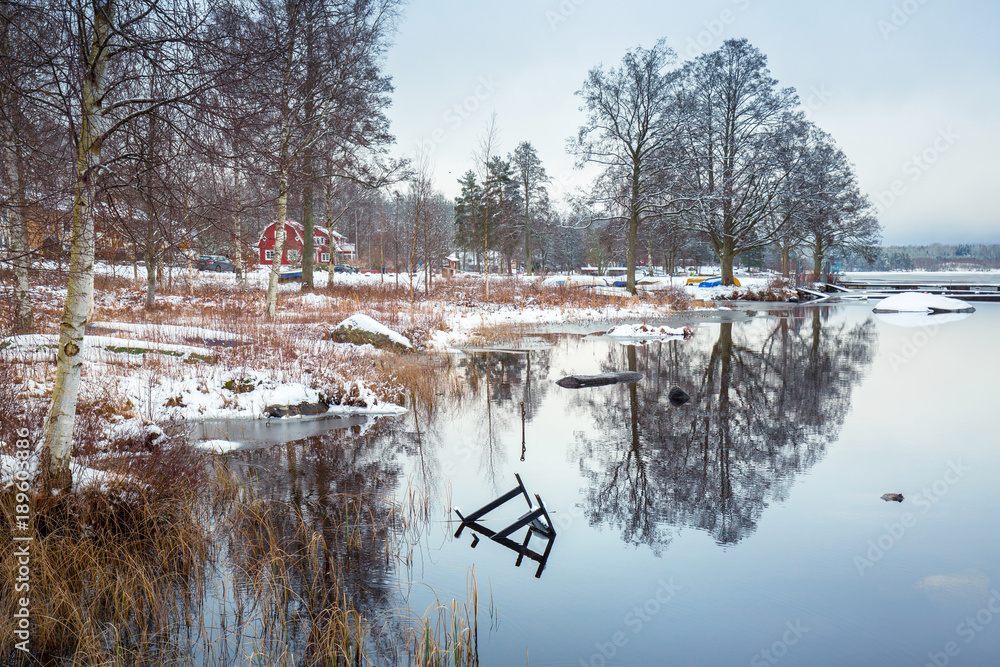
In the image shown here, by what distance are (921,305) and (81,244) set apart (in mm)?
40820

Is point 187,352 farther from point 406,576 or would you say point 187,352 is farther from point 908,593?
point 908,593

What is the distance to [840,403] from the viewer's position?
12938 millimetres

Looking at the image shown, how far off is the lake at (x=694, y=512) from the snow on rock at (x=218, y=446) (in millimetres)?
291

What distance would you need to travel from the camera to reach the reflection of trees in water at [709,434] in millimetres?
7383

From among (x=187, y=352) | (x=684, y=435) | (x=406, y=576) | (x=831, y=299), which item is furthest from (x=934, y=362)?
(x=831, y=299)

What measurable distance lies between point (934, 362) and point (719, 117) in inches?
785

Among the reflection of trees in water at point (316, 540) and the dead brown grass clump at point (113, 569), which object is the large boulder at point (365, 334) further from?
the dead brown grass clump at point (113, 569)

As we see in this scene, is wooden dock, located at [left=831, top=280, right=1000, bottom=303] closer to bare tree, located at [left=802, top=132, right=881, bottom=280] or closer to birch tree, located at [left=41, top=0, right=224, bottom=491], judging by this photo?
bare tree, located at [left=802, top=132, right=881, bottom=280]

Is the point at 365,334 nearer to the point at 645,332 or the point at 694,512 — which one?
the point at 694,512

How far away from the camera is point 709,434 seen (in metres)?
10.3

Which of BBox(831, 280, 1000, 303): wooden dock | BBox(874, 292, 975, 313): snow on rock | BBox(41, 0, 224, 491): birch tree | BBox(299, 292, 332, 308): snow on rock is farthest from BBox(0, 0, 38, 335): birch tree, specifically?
BBox(831, 280, 1000, 303): wooden dock

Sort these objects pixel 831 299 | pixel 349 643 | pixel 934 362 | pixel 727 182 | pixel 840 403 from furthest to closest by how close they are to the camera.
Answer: pixel 831 299 → pixel 727 182 → pixel 934 362 → pixel 840 403 → pixel 349 643

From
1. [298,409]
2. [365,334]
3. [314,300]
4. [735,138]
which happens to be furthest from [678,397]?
[735,138]

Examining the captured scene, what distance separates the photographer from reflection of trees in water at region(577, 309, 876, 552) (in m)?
7.38
